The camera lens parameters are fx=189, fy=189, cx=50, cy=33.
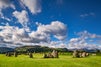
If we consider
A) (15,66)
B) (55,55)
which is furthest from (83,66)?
(55,55)

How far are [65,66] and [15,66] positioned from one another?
33.1ft

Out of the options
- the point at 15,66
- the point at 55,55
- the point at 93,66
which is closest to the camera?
the point at 15,66

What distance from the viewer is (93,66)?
40375 millimetres

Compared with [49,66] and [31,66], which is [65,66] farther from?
[31,66]

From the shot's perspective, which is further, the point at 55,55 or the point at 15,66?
the point at 55,55

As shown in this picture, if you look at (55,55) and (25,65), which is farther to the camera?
(55,55)

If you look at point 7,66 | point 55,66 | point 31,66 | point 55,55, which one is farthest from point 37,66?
point 55,55

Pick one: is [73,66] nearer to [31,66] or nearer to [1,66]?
[31,66]

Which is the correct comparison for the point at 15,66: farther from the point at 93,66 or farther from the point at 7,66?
the point at 93,66

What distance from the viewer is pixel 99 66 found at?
134 feet

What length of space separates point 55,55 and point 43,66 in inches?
1135

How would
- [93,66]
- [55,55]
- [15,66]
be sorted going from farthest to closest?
[55,55] → [93,66] → [15,66]

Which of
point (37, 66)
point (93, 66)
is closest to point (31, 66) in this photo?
point (37, 66)

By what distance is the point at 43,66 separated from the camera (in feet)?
126
